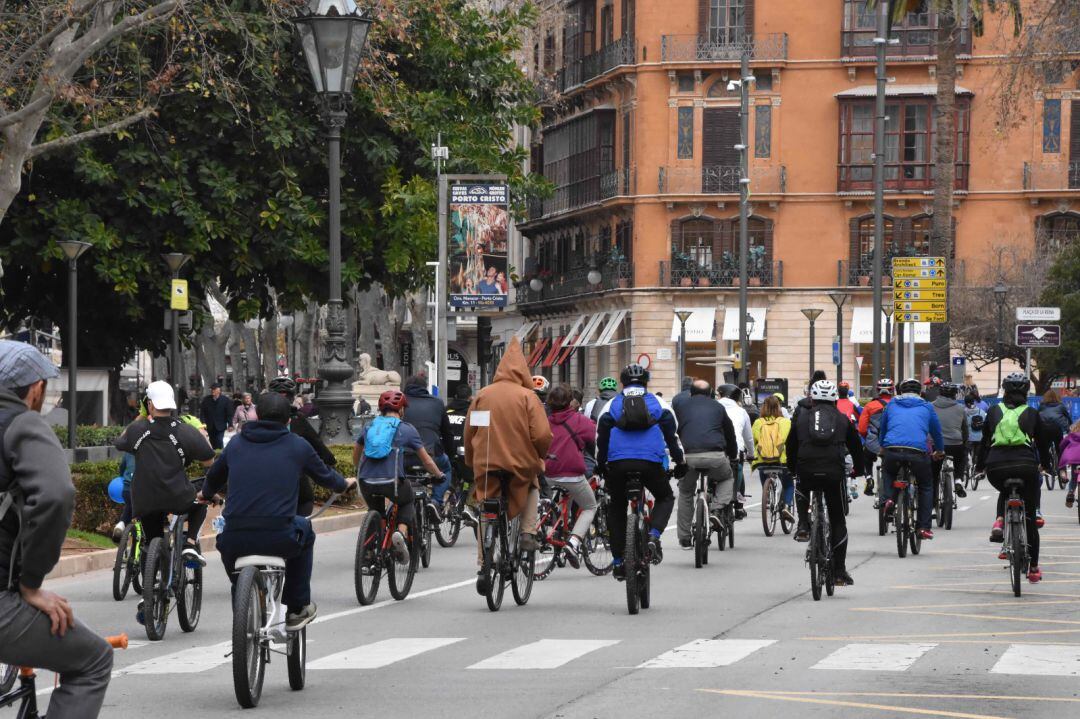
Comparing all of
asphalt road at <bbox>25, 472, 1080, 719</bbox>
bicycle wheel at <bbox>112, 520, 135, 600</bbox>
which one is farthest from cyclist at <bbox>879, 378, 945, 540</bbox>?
bicycle wheel at <bbox>112, 520, 135, 600</bbox>

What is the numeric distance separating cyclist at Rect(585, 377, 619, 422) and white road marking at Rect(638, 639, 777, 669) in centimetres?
544

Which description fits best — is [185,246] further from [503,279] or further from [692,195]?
[692,195]

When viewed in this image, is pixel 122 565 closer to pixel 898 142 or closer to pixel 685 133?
pixel 685 133

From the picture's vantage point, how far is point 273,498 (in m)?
10.4

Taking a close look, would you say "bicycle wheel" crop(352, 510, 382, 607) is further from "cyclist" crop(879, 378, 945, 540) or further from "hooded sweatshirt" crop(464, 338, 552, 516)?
"cyclist" crop(879, 378, 945, 540)

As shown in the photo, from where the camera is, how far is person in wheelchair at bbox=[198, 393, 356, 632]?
10336mm

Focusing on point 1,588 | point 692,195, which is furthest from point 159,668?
point 692,195

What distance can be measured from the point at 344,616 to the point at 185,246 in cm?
1997

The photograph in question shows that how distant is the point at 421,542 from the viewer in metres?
17.7

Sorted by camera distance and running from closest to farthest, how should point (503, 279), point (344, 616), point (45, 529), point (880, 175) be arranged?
point (45, 529) → point (344, 616) → point (503, 279) → point (880, 175)

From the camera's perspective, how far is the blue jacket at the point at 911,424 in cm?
1997

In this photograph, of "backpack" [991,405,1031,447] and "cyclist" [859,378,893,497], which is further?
"cyclist" [859,378,893,497]

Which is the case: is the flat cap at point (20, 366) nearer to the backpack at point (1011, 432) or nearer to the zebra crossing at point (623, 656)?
the zebra crossing at point (623, 656)

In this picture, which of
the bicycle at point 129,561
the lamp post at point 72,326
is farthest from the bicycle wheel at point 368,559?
the lamp post at point 72,326
